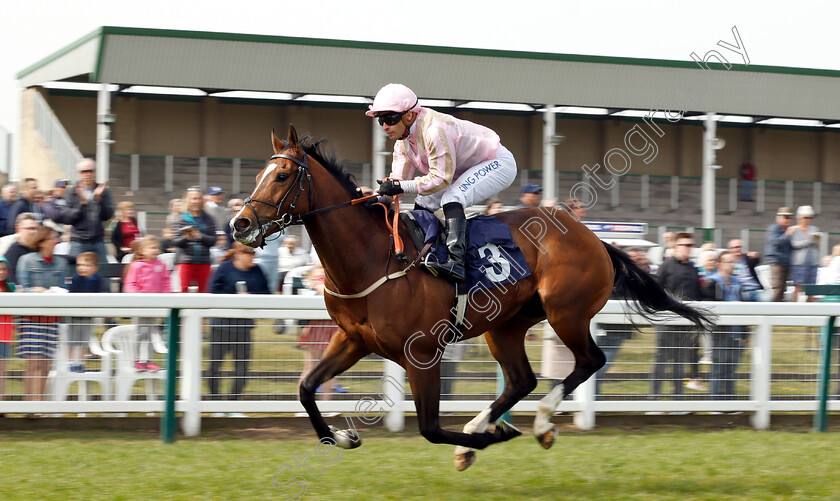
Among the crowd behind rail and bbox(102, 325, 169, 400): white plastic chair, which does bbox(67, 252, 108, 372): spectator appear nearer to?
the crowd behind rail

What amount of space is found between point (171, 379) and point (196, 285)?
162 centimetres

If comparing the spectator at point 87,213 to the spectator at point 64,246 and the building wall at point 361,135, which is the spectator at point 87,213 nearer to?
the spectator at point 64,246

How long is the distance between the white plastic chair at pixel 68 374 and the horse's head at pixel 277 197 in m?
2.05

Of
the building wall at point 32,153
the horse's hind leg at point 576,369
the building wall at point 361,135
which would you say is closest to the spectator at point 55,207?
the horse's hind leg at point 576,369

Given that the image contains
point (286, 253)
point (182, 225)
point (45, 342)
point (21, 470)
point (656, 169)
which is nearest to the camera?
point (21, 470)

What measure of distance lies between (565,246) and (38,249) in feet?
12.0

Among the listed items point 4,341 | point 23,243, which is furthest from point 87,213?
point 4,341

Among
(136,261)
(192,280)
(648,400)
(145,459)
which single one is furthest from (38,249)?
(648,400)

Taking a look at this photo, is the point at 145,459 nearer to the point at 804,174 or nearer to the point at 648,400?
the point at 648,400

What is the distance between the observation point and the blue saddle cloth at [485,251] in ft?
14.5

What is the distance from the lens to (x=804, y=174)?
22609 millimetres

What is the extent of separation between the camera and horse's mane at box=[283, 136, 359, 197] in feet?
13.9

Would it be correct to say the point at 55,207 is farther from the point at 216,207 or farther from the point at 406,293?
the point at 406,293

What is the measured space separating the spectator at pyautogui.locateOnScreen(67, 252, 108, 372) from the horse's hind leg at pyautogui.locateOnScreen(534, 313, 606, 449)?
2.66m
